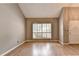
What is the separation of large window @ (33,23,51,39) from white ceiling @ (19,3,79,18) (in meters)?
0.77

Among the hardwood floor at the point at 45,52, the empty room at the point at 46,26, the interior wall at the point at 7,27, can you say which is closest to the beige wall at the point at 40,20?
the empty room at the point at 46,26

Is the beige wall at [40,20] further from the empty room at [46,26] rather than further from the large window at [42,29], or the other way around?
the large window at [42,29]

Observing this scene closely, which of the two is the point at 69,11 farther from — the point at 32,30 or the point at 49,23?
the point at 32,30

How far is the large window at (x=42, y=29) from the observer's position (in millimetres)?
10016

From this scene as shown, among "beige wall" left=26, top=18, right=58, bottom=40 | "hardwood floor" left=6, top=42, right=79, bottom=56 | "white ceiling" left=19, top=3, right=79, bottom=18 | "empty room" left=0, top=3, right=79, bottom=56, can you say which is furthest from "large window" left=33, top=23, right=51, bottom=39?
"hardwood floor" left=6, top=42, right=79, bottom=56

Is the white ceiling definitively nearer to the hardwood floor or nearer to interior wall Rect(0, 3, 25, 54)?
interior wall Rect(0, 3, 25, 54)

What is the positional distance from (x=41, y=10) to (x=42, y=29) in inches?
79.3

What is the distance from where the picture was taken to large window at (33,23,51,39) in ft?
32.9

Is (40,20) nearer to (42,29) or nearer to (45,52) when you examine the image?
(42,29)

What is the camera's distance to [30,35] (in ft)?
32.7

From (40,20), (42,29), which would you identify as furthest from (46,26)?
(40,20)

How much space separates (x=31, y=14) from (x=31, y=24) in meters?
0.99

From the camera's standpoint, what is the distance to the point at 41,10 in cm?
847

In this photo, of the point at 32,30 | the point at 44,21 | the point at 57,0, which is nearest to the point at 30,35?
the point at 32,30
